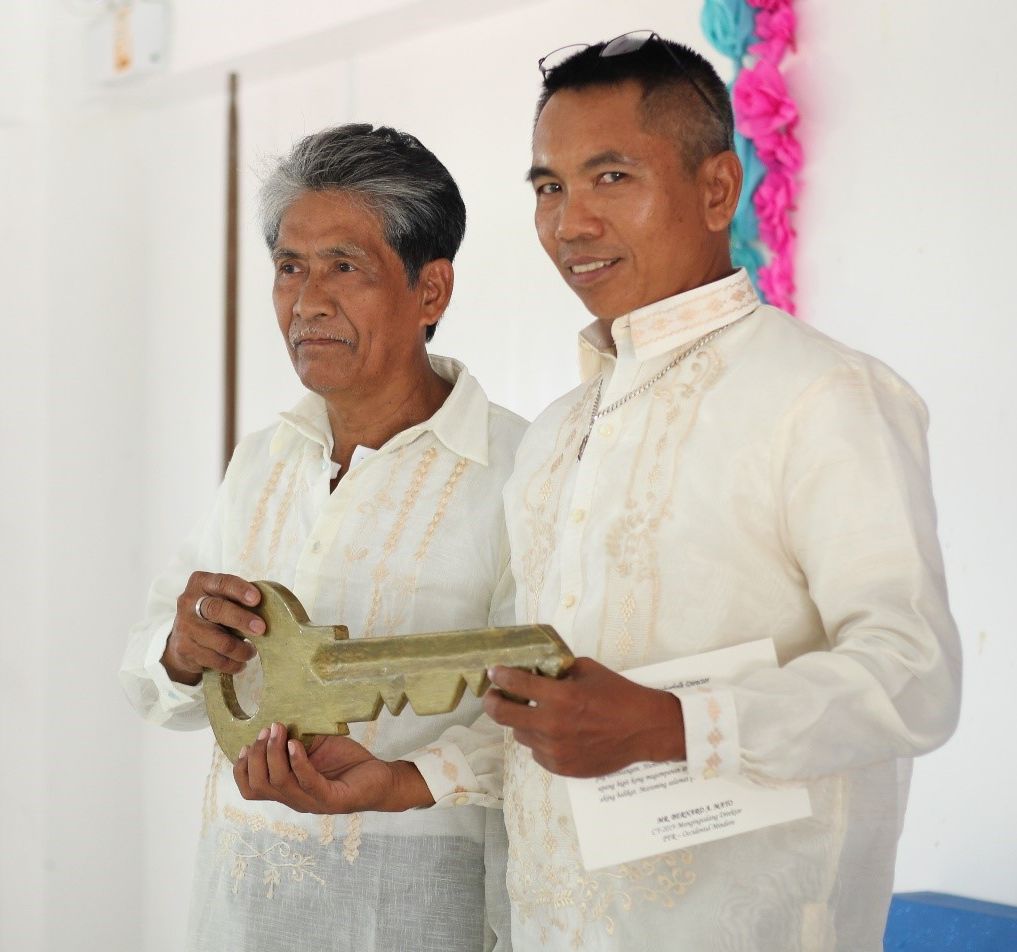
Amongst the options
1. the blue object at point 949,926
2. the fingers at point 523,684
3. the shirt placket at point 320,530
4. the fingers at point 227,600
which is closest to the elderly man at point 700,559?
the fingers at point 523,684

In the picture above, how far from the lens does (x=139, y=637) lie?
2027 millimetres

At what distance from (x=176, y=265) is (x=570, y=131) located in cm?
304

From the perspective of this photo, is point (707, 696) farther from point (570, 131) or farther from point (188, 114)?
point (188, 114)

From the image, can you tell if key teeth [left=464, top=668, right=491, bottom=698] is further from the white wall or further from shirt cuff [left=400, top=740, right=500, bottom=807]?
the white wall

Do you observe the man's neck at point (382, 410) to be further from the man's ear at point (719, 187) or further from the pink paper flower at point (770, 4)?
the pink paper flower at point (770, 4)

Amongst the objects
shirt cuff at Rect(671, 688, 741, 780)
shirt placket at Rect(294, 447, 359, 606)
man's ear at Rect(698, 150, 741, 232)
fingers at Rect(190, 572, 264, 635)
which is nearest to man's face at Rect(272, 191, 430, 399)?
shirt placket at Rect(294, 447, 359, 606)

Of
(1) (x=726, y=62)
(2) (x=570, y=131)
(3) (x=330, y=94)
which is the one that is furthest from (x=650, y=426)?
(3) (x=330, y=94)

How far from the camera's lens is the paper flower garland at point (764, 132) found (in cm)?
281

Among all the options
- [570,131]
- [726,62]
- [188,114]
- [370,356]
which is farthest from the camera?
[188,114]

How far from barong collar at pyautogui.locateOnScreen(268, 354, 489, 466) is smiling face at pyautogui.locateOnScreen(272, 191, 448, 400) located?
87 millimetres

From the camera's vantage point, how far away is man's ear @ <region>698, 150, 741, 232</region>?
60.6 inches

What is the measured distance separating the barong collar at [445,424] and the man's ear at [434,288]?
91mm

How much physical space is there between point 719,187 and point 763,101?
135cm

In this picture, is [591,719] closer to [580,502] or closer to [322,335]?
[580,502]
